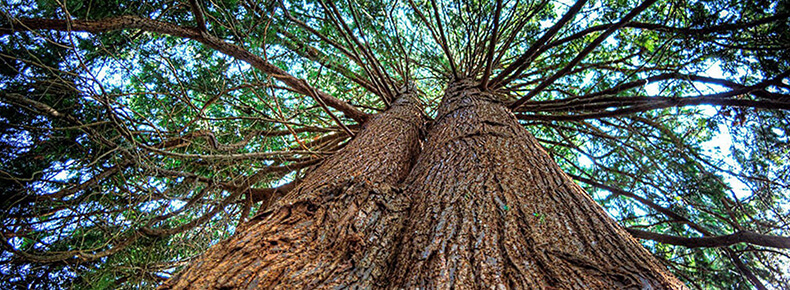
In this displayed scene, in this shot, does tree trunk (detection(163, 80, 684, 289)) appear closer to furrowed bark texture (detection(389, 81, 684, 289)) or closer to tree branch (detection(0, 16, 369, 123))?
furrowed bark texture (detection(389, 81, 684, 289))

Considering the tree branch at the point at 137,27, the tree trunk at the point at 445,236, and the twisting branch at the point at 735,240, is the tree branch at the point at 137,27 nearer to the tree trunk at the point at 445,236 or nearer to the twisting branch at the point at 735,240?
the tree trunk at the point at 445,236

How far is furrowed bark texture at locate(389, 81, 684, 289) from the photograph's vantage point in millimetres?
930

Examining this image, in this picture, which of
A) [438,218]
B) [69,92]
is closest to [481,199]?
[438,218]

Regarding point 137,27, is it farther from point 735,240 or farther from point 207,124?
point 735,240

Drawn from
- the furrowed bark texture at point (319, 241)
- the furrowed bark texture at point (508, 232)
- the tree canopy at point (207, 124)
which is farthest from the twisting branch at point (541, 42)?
the furrowed bark texture at point (319, 241)

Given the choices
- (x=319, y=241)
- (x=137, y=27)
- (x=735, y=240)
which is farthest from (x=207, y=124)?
(x=735, y=240)

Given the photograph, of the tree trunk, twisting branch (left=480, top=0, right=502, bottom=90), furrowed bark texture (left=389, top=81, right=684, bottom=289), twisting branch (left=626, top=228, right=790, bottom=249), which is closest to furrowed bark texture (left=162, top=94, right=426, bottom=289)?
the tree trunk

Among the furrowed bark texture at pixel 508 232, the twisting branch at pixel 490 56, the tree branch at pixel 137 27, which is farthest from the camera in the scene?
the twisting branch at pixel 490 56

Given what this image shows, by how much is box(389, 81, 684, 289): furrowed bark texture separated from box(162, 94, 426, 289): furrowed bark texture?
0.34 feet

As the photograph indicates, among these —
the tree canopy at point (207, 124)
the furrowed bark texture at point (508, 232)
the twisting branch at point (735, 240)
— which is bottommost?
the twisting branch at point (735, 240)

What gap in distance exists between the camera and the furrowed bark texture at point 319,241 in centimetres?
100

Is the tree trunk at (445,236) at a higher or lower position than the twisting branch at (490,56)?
lower

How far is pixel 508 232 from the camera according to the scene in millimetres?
1118

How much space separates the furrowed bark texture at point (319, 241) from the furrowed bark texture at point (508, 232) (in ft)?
0.34
